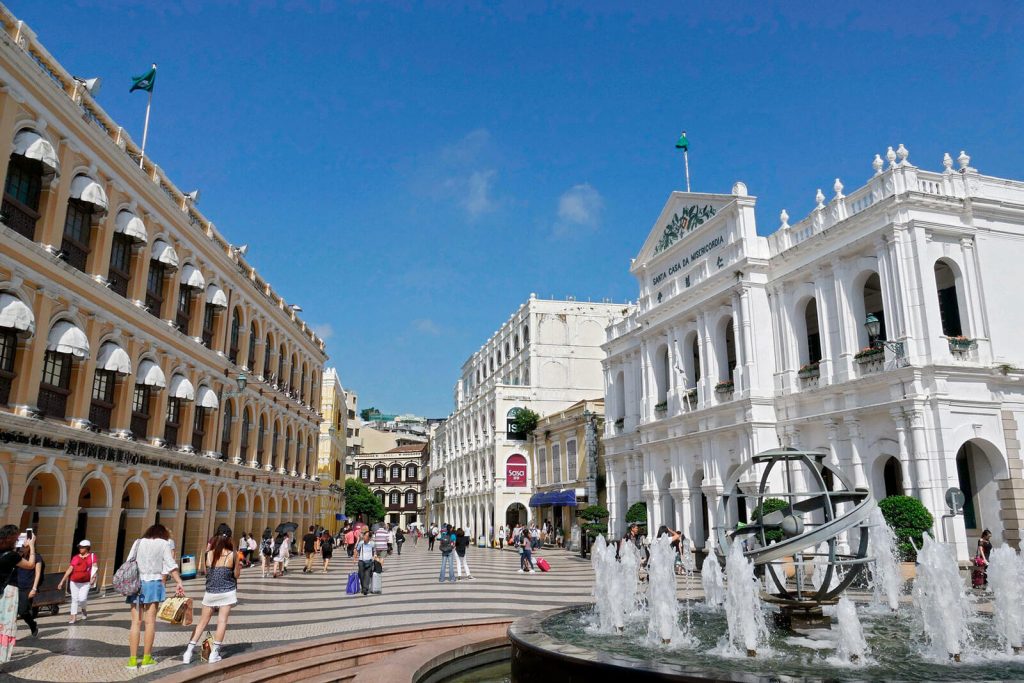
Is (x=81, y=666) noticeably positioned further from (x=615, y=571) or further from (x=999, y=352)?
(x=999, y=352)

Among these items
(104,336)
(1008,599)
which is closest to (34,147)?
(104,336)

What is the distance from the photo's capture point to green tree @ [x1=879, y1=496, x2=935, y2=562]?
18.1 meters

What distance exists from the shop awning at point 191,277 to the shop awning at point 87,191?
6.45 meters

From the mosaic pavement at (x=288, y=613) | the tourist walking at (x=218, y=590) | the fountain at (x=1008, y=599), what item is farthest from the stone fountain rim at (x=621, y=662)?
the fountain at (x=1008, y=599)

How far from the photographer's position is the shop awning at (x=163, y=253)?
893 inches

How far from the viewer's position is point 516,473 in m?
52.4

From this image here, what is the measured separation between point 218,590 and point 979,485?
21.3m

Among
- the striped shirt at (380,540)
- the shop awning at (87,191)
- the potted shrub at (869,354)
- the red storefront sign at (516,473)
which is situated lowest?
the striped shirt at (380,540)

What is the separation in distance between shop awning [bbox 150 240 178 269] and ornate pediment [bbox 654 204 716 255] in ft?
68.2

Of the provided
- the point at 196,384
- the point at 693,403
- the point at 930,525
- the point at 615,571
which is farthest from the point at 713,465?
the point at 196,384

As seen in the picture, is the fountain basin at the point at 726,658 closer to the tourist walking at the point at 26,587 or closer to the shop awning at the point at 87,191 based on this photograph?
the tourist walking at the point at 26,587

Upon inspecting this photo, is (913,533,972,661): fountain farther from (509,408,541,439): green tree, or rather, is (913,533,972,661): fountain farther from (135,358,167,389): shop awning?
(509,408,541,439): green tree

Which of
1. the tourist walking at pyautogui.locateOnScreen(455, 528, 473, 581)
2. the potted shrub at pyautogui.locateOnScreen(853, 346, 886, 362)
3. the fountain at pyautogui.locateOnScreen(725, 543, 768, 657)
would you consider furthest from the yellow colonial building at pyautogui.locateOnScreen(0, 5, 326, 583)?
the potted shrub at pyautogui.locateOnScreen(853, 346, 886, 362)

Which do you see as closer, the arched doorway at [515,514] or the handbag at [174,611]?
the handbag at [174,611]
